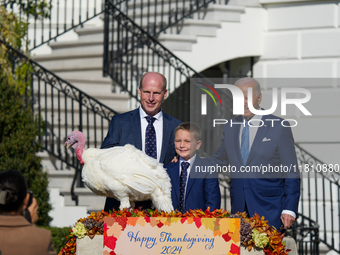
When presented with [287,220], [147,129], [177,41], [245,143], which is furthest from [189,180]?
[177,41]

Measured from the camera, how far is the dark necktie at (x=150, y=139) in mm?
4187

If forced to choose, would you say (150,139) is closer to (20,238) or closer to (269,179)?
(269,179)

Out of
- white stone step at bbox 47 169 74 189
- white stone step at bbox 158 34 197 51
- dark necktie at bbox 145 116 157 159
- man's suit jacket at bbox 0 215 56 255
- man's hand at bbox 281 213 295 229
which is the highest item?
white stone step at bbox 158 34 197 51

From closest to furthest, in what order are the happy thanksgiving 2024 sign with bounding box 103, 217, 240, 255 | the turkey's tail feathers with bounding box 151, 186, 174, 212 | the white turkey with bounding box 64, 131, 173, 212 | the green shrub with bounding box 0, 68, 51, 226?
the happy thanksgiving 2024 sign with bounding box 103, 217, 240, 255
the white turkey with bounding box 64, 131, 173, 212
the turkey's tail feathers with bounding box 151, 186, 174, 212
the green shrub with bounding box 0, 68, 51, 226

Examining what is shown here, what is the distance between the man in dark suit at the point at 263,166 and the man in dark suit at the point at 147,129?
0.58 meters

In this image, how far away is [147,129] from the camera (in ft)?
13.9

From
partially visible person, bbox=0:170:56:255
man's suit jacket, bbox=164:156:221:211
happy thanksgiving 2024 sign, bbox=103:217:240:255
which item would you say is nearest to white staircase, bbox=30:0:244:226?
man's suit jacket, bbox=164:156:221:211

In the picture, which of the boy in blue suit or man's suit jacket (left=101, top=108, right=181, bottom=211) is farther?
man's suit jacket (left=101, top=108, right=181, bottom=211)

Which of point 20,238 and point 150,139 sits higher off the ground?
point 150,139

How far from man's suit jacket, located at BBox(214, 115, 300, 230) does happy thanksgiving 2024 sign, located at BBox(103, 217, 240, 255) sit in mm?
793

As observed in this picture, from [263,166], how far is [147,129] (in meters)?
1.00

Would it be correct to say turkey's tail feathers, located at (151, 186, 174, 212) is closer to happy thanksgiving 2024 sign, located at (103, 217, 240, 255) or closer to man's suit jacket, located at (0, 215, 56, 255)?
happy thanksgiving 2024 sign, located at (103, 217, 240, 255)

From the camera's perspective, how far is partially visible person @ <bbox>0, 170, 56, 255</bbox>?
2773 millimetres

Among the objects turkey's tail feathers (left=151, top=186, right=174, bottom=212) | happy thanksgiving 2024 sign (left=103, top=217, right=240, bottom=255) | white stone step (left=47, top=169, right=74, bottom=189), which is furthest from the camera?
white stone step (left=47, top=169, right=74, bottom=189)
